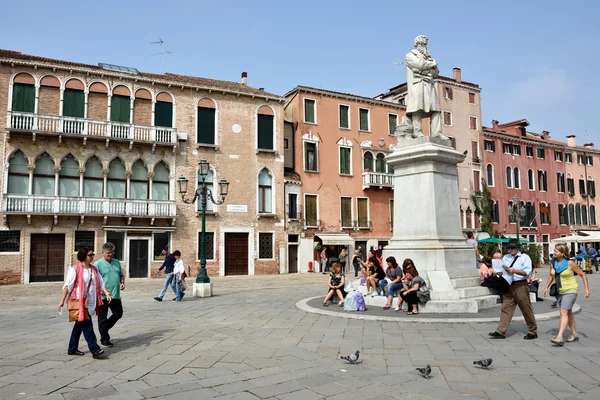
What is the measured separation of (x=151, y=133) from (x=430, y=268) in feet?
62.9

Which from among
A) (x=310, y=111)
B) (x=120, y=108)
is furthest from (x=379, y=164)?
(x=120, y=108)

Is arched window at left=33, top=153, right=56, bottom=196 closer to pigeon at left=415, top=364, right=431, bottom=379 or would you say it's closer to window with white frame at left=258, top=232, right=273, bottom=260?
window with white frame at left=258, top=232, right=273, bottom=260

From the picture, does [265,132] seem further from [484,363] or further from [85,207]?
[484,363]

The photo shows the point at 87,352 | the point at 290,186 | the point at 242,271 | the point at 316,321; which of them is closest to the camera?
the point at 87,352

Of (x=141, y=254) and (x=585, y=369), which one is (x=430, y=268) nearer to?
(x=585, y=369)

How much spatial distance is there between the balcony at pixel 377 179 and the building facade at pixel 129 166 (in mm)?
6575

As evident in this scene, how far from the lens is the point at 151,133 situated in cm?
2505

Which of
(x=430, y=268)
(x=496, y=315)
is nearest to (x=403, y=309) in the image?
(x=430, y=268)

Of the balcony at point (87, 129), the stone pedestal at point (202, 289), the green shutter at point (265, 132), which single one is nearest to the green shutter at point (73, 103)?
the balcony at point (87, 129)

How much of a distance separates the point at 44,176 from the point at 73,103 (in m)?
4.02

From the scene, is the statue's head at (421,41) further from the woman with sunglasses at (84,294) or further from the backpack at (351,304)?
the woman with sunglasses at (84,294)

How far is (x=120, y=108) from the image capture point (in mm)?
Answer: 25000

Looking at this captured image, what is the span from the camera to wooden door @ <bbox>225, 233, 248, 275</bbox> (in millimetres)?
26906

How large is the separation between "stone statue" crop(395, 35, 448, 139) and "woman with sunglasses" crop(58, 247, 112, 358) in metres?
7.90
